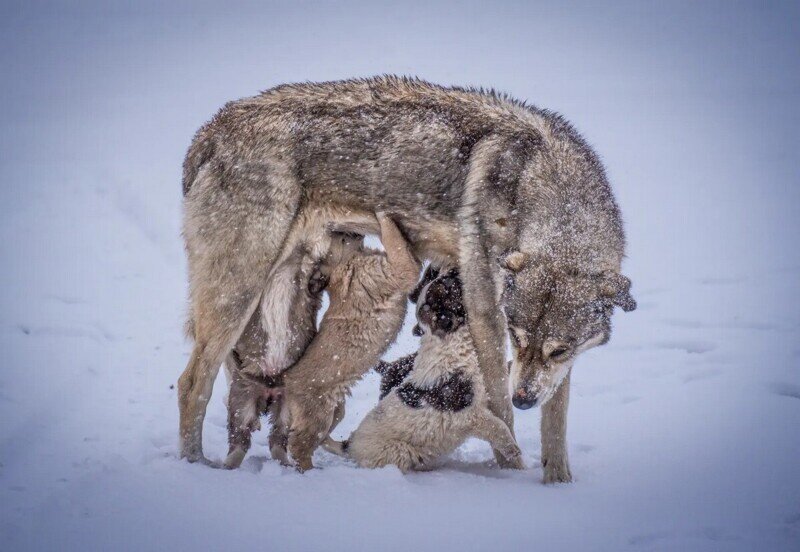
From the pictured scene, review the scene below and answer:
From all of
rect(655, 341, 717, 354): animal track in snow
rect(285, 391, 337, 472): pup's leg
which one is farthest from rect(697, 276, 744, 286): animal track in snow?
rect(285, 391, 337, 472): pup's leg

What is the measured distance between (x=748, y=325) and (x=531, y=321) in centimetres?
425

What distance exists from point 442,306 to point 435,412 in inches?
36.3

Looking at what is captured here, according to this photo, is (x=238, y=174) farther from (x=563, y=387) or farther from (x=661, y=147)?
(x=661, y=147)

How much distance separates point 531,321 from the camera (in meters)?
4.62

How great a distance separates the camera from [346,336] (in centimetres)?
516

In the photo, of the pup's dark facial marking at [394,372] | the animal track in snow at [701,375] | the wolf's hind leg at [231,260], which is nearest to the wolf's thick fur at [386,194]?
the wolf's hind leg at [231,260]

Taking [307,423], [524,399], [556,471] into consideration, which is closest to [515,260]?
[524,399]

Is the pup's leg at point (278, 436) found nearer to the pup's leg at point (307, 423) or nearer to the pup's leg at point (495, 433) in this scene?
the pup's leg at point (307, 423)

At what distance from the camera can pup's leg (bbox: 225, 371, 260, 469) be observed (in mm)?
5066

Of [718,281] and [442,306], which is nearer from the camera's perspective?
[442,306]

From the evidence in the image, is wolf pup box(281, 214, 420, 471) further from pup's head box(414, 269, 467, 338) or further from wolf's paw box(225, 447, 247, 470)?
wolf's paw box(225, 447, 247, 470)

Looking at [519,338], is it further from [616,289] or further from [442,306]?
[442,306]

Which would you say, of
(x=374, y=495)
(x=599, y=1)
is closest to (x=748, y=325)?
(x=374, y=495)

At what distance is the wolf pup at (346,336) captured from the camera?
16.4 ft
